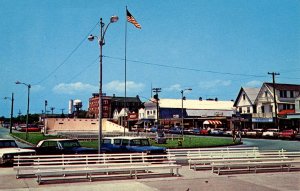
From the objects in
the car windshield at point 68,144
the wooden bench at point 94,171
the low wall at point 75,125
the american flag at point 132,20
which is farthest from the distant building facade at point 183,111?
the wooden bench at point 94,171

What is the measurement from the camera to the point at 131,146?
68.5 ft

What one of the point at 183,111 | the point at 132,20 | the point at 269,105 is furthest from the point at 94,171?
the point at 183,111

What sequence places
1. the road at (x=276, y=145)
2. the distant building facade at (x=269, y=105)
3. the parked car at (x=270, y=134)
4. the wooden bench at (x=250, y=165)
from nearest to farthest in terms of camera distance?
1. the wooden bench at (x=250, y=165)
2. the road at (x=276, y=145)
3. the parked car at (x=270, y=134)
4. the distant building facade at (x=269, y=105)

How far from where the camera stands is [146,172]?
16.2m

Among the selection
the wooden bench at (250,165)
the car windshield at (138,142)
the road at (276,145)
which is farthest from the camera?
the road at (276,145)

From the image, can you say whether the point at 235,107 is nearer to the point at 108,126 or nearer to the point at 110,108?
the point at 108,126

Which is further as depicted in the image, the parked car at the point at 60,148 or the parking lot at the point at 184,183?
the parked car at the point at 60,148

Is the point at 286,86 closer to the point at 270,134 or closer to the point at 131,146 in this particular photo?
the point at 270,134

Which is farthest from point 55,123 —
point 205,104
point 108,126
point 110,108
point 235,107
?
point 110,108

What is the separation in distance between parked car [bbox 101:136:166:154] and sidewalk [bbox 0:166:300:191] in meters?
4.41

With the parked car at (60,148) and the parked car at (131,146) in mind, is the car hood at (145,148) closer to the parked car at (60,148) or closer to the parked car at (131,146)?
the parked car at (131,146)

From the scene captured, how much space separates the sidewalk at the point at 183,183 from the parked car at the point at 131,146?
4.41m

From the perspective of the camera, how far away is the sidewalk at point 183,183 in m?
12.4

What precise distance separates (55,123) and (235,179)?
232 feet
